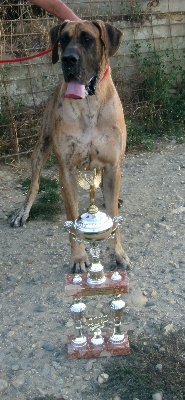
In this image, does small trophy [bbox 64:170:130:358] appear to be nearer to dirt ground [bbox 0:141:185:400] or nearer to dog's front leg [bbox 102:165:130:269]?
dirt ground [bbox 0:141:185:400]

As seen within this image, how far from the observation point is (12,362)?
8.38 feet

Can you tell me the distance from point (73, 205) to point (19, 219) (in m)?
0.97

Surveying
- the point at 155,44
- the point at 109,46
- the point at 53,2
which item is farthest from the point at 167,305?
the point at 155,44

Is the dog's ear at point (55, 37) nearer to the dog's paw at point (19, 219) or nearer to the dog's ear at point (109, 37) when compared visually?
the dog's ear at point (109, 37)

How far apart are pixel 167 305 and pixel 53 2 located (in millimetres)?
2215

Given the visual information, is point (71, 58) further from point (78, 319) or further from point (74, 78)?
point (78, 319)

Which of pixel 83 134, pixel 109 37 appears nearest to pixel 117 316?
pixel 83 134

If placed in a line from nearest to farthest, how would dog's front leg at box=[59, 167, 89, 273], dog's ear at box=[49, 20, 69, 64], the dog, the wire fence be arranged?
the dog
dog's ear at box=[49, 20, 69, 64]
dog's front leg at box=[59, 167, 89, 273]
the wire fence

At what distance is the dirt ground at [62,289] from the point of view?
2447 millimetres

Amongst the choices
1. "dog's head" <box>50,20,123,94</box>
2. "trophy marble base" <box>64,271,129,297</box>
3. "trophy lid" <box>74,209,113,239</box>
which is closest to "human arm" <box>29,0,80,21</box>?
"dog's head" <box>50,20,123,94</box>

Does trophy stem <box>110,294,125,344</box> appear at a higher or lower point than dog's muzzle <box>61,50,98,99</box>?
lower

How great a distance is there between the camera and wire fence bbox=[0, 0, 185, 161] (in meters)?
5.78

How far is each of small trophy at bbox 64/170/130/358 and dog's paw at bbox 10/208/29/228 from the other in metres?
1.61

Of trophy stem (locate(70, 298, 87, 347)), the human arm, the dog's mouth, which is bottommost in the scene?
trophy stem (locate(70, 298, 87, 347))
